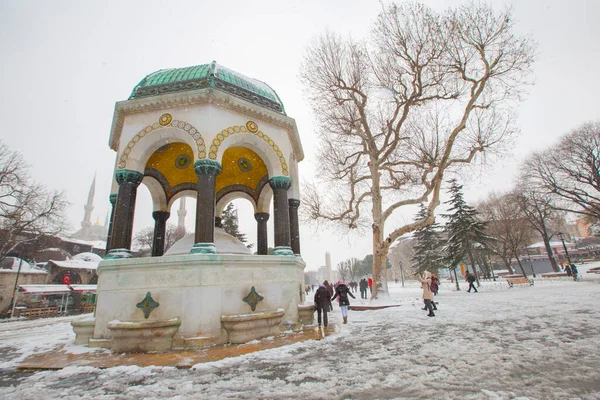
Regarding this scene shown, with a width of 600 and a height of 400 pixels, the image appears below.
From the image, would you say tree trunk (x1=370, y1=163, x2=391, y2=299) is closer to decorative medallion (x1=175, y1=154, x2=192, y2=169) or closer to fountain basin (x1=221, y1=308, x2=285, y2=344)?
fountain basin (x1=221, y1=308, x2=285, y2=344)

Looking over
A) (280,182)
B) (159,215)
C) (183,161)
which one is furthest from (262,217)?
(159,215)

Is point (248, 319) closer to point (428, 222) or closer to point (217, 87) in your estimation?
point (217, 87)

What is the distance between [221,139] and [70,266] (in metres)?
34.7

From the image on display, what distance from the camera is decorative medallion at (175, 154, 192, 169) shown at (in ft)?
34.1

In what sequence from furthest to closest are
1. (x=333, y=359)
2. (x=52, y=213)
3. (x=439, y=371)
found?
(x=52, y=213) → (x=333, y=359) → (x=439, y=371)

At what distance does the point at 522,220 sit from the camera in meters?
32.0

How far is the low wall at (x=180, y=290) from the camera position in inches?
246

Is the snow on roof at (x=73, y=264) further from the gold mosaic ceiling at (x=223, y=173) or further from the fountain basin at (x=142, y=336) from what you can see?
the fountain basin at (x=142, y=336)

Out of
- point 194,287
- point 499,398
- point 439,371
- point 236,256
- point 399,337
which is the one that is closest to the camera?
point 499,398

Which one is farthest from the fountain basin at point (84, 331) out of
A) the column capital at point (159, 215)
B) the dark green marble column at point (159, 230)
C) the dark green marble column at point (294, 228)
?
the dark green marble column at point (294, 228)

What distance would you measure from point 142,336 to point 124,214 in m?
3.28

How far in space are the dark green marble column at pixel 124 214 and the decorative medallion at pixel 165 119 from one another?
A: 1.55 meters

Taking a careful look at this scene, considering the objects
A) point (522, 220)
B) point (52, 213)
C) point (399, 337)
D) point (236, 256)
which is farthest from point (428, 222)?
point (52, 213)

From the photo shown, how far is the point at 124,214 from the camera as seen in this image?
757cm
